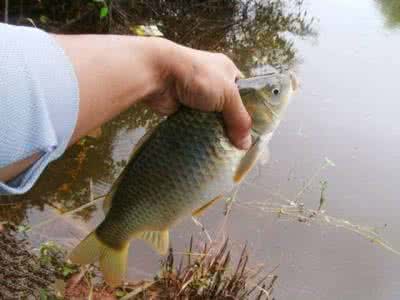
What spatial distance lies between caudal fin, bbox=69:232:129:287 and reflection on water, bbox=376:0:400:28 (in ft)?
27.7

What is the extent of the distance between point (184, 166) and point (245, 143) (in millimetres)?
188

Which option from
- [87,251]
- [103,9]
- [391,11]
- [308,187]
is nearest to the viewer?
[87,251]

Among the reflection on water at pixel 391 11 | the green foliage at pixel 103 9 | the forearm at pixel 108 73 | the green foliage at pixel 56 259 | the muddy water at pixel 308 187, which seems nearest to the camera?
the forearm at pixel 108 73

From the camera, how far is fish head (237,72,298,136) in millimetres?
1725

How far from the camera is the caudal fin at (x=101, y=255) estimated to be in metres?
1.75

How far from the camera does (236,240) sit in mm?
3750

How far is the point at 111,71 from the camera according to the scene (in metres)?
1.55

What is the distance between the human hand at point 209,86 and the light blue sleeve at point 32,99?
0.41m

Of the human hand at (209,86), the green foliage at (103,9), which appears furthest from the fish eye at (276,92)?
the green foliage at (103,9)

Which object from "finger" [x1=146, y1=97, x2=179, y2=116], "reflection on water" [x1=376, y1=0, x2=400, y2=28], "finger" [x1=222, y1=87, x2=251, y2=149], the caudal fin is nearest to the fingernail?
"finger" [x1=222, y1=87, x2=251, y2=149]

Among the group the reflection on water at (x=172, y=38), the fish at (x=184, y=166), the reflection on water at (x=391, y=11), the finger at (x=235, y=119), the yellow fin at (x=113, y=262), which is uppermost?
the finger at (x=235, y=119)

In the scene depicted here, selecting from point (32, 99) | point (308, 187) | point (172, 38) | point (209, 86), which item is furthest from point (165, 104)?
point (172, 38)

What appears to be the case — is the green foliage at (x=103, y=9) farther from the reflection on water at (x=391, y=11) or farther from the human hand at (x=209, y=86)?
the reflection on water at (x=391, y=11)

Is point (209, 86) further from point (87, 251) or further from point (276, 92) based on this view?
point (87, 251)
